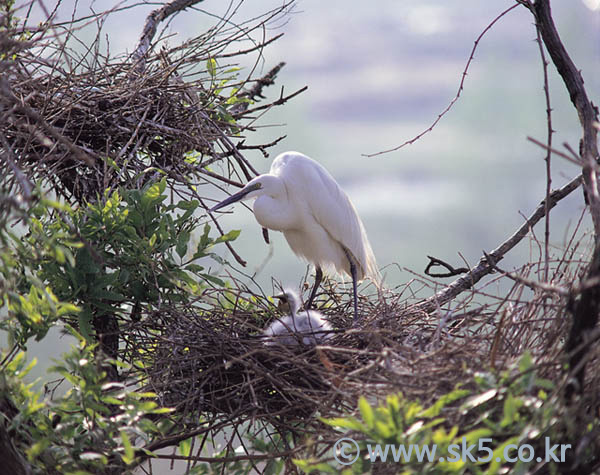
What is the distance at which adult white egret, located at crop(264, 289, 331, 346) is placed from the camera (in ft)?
5.61

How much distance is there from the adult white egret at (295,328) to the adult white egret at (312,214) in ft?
Answer: 0.78

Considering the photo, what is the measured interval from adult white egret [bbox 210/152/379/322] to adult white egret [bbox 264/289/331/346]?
24cm

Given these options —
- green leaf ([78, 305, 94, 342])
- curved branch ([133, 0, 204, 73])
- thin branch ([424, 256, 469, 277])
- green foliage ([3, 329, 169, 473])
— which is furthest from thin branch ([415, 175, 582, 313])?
curved branch ([133, 0, 204, 73])

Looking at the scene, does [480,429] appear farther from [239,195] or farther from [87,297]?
[239,195]

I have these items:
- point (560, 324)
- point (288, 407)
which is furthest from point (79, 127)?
point (560, 324)

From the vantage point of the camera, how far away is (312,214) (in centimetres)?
240

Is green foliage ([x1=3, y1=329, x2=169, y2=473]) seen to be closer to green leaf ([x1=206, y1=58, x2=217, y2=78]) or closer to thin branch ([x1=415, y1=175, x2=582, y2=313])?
→ thin branch ([x1=415, y1=175, x2=582, y2=313])

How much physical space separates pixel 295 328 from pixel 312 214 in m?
0.78

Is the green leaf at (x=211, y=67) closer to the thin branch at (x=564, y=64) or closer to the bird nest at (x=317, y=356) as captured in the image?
the bird nest at (x=317, y=356)

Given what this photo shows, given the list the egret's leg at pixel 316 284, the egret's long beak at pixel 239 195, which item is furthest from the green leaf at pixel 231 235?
the egret's leg at pixel 316 284

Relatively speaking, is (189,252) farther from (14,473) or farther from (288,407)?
(14,473)

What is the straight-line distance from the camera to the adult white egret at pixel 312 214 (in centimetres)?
226

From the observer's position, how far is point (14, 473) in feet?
3.76

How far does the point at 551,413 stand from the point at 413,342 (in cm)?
75
